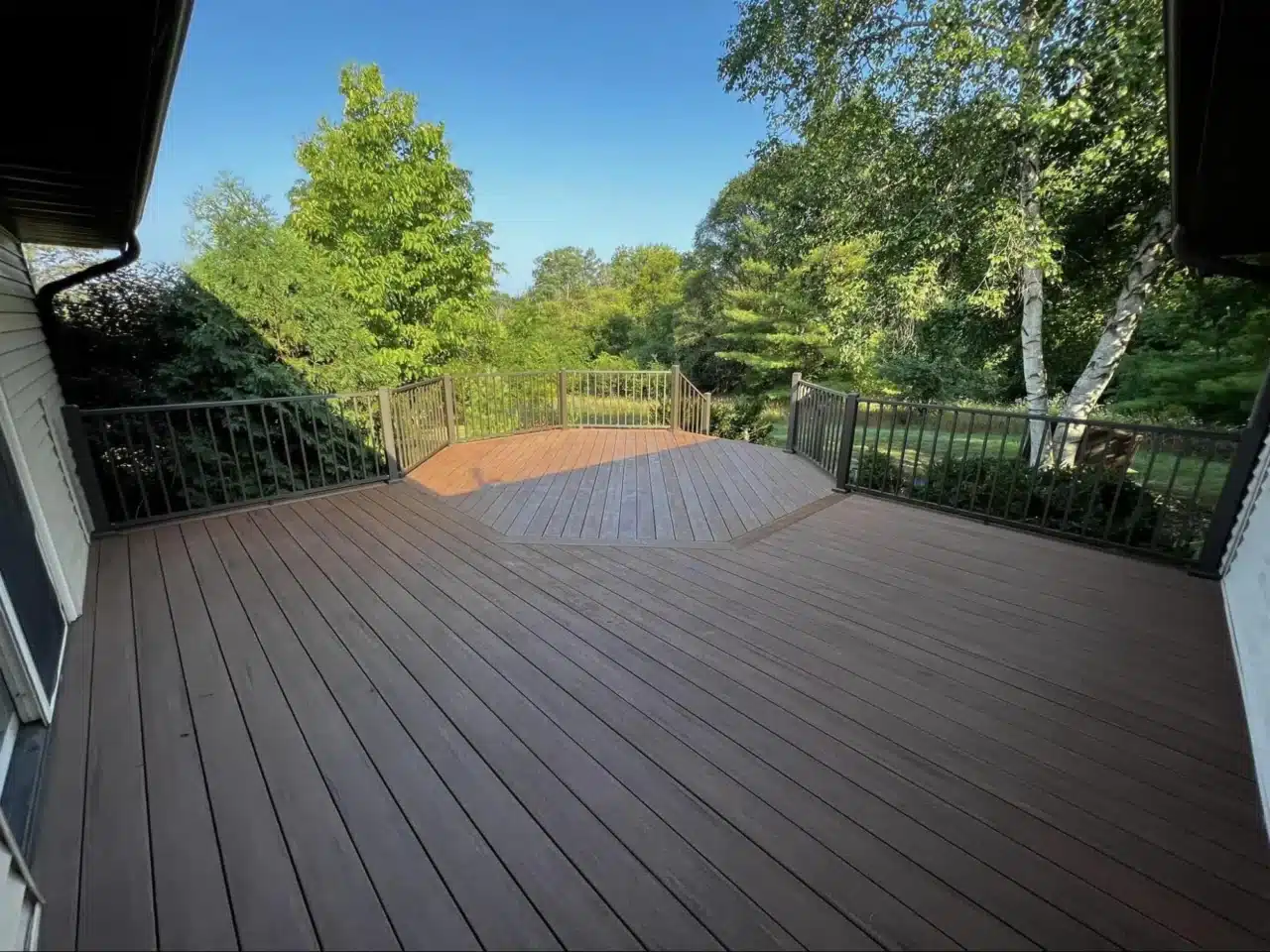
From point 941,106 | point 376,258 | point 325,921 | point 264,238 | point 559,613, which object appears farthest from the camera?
point 376,258

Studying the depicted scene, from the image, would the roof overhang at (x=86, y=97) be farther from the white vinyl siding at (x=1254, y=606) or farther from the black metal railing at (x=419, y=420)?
the white vinyl siding at (x=1254, y=606)

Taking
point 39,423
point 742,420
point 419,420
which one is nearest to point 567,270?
point 742,420

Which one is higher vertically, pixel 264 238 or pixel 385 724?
pixel 264 238

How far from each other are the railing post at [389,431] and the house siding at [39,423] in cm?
186

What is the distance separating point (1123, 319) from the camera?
5.44 m

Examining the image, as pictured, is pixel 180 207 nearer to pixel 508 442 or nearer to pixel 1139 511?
pixel 508 442

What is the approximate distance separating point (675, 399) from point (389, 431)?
3.81 meters

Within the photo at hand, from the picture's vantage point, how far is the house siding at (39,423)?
2.43 m

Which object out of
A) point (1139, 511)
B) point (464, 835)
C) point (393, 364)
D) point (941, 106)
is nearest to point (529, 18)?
point (393, 364)

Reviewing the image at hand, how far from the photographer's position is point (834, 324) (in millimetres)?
7016

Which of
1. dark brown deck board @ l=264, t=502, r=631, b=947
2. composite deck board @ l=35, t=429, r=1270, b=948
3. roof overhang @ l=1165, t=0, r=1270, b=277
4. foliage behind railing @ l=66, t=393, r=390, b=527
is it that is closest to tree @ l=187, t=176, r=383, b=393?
foliage behind railing @ l=66, t=393, r=390, b=527

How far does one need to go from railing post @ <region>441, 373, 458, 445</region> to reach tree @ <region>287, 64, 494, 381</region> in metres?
3.65

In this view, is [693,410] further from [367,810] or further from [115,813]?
[115,813]

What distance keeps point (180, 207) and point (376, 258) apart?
2.56 meters
